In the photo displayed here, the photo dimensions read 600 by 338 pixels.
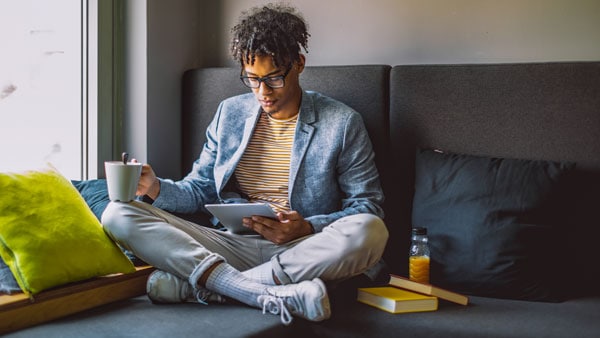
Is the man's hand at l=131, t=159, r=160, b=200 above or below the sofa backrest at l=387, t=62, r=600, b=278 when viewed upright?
below

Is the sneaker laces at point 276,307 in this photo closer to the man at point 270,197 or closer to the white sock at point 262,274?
the man at point 270,197

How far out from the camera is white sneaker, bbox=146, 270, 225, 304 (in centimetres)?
204

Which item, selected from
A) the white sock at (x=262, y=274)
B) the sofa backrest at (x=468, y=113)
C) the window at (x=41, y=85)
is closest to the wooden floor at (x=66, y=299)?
the white sock at (x=262, y=274)

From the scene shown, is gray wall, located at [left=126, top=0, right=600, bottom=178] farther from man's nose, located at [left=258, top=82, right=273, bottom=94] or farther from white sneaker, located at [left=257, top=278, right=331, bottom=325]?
white sneaker, located at [left=257, top=278, right=331, bottom=325]

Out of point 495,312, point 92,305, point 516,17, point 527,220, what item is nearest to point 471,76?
point 516,17

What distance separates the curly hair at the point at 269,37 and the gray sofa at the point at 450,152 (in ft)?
0.84

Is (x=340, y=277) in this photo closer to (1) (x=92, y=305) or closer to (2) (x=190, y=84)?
(1) (x=92, y=305)

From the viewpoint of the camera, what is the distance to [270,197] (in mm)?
2516

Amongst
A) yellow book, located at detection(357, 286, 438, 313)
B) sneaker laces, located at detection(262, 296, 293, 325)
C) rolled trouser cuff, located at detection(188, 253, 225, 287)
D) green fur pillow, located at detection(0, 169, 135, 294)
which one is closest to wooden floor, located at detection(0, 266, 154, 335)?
green fur pillow, located at detection(0, 169, 135, 294)

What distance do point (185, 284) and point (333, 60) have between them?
124cm

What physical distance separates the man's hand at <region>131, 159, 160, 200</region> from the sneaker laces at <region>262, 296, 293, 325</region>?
0.62 m

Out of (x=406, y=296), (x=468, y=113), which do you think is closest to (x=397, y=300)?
(x=406, y=296)

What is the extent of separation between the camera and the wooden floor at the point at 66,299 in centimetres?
182

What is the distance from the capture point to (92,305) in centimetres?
202
